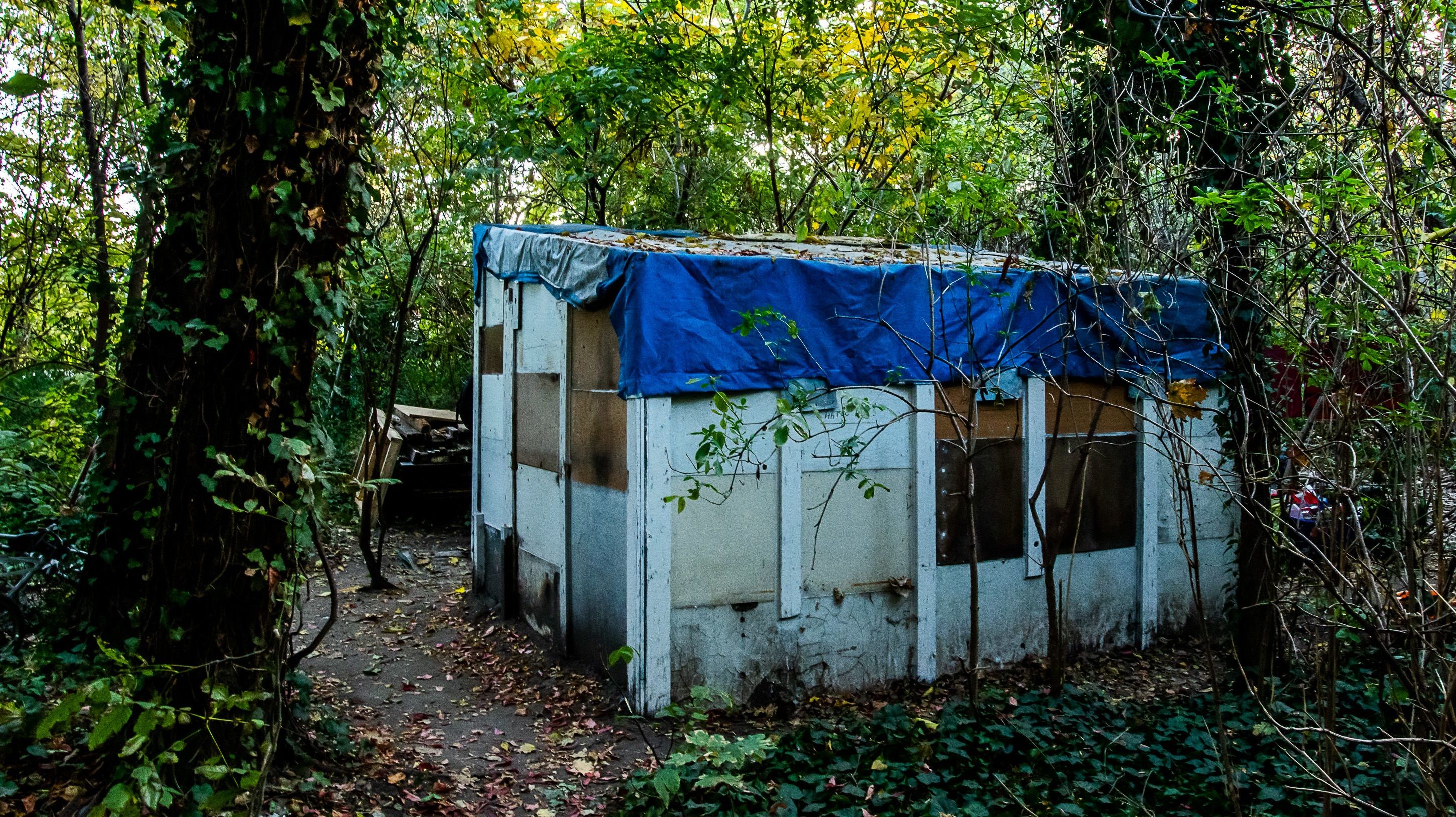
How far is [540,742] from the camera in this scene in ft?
18.7

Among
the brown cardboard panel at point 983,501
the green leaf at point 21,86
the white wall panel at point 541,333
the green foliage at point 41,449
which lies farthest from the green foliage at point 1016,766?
the green foliage at point 41,449

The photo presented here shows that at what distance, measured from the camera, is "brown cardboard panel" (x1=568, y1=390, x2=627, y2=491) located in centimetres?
609

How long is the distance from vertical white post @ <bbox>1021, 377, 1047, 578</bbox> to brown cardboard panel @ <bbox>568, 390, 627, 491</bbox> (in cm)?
321

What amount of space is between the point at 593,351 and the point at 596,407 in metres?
0.41

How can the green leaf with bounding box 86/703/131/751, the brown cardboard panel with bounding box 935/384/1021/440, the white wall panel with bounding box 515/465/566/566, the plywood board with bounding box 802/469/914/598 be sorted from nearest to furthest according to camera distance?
the green leaf with bounding box 86/703/131/751
the plywood board with bounding box 802/469/914/598
the brown cardboard panel with bounding box 935/384/1021/440
the white wall panel with bounding box 515/465/566/566

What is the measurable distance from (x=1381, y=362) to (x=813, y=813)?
3.46 meters

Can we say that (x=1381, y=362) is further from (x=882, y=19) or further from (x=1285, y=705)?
(x=882, y=19)

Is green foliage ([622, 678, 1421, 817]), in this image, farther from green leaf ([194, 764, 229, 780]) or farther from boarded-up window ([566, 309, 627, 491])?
boarded-up window ([566, 309, 627, 491])

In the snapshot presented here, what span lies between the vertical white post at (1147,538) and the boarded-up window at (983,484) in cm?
130

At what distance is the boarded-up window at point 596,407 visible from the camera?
6152mm

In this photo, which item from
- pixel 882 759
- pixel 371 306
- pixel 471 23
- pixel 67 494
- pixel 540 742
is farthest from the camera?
pixel 371 306

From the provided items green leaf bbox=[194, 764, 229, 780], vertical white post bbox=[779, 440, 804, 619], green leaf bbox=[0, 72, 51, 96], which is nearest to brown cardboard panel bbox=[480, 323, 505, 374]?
vertical white post bbox=[779, 440, 804, 619]

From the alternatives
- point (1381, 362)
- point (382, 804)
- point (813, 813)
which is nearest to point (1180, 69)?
point (1381, 362)

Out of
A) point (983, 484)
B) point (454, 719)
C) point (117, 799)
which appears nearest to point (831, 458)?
point (983, 484)
